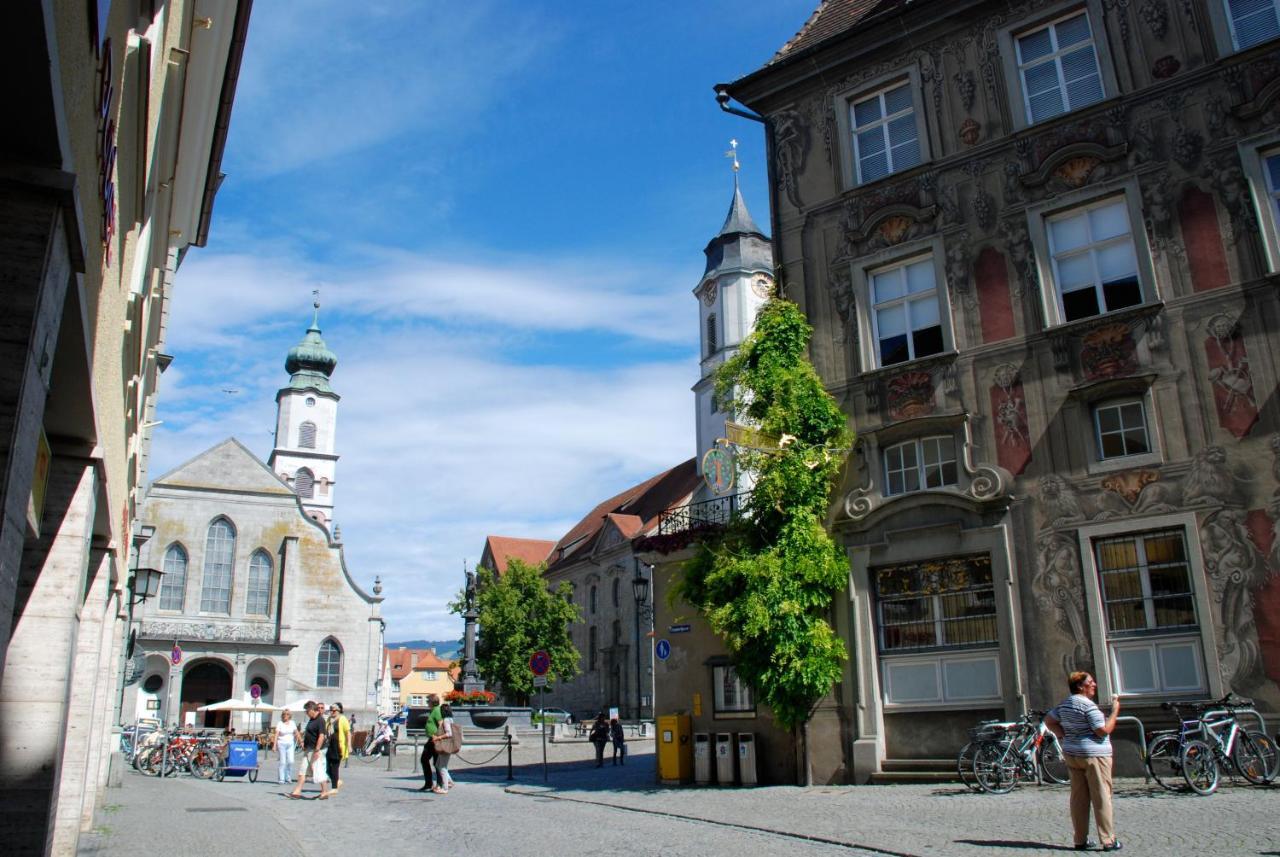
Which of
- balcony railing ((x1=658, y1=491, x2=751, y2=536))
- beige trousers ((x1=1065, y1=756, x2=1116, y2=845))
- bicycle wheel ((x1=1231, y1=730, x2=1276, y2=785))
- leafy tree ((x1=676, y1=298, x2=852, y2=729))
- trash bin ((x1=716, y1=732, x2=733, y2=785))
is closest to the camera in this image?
beige trousers ((x1=1065, y1=756, x2=1116, y2=845))

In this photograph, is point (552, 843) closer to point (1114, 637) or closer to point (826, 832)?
point (826, 832)

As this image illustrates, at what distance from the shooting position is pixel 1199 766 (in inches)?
464

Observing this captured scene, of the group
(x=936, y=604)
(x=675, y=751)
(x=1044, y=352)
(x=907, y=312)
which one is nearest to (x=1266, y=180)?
(x=1044, y=352)

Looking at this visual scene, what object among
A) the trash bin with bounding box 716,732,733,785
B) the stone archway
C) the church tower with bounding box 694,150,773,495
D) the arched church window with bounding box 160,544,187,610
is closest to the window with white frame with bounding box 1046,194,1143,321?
the trash bin with bounding box 716,732,733,785

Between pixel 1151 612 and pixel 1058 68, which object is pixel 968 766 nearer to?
pixel 1151 612

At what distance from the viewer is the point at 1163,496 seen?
1430cm

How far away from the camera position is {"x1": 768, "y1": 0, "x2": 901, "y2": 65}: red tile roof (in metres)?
20.0

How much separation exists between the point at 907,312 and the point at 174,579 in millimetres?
46734

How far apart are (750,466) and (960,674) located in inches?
193

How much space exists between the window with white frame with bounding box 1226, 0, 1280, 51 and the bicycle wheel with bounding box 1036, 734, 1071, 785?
34.4 ft

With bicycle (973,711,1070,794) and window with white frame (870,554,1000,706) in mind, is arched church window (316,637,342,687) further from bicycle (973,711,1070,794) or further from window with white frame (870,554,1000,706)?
bicycle (973,711,1070,794)

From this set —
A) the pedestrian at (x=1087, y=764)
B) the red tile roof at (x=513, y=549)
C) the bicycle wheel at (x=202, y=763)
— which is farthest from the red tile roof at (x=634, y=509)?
the pedestrian at (x=1087, y=764)

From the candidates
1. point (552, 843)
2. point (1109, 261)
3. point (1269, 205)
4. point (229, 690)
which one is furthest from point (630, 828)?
point (229, 690)

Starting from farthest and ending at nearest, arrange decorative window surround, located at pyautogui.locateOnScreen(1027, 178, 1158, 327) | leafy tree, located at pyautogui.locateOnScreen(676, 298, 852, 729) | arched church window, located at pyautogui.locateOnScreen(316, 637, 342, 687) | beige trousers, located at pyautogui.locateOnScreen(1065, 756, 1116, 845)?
arched church window, located at pyautogui.locateOnScreen(316, 637, 342, 687), leafy tree, located at pyautogui.locateOnScreen(676, 298, 852, 729), decorative window surround, located at pyautogui.locateOnScreen(1027, 178, 1158, 327), beige trousers, located at pyautogui.locateOnScreen(1065, 756, 1116, 845)
